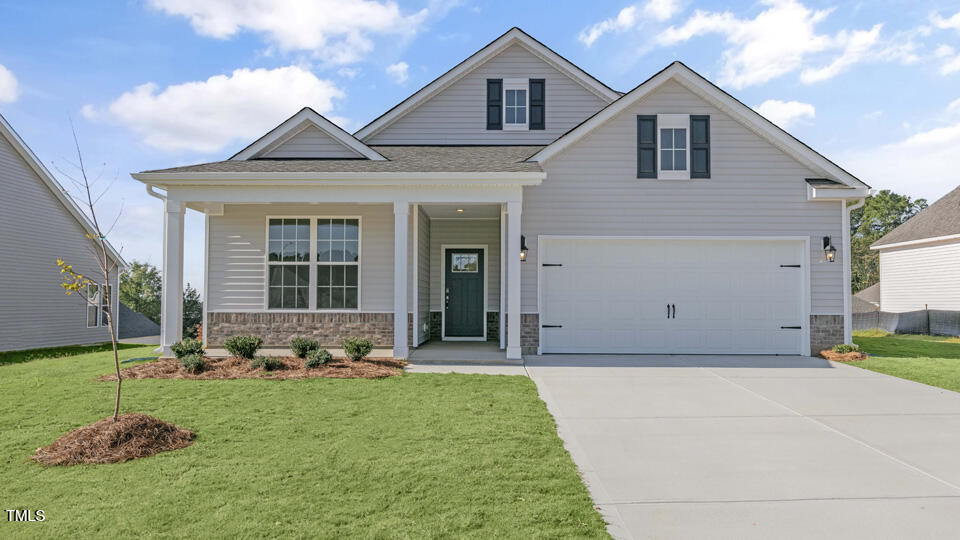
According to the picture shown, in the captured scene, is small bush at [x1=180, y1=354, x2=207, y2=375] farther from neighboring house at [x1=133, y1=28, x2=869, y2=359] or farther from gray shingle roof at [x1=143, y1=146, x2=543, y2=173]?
gray shingle roof at [x1=143, y1=146, x2=543, y2=173]

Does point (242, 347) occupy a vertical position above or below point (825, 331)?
below

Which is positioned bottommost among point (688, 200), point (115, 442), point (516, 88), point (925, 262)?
point (115, 442)

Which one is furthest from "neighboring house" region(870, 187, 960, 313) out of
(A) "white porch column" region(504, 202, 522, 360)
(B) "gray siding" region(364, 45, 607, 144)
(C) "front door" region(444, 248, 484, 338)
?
(A) "white porch column" region(504, 202, 522, 360)

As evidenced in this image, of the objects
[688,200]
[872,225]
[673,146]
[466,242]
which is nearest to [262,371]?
[466,242]

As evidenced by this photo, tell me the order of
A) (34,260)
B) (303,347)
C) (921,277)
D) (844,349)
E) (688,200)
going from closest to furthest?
(303,347), (844,349), (688,200), (34,260), (921,277)

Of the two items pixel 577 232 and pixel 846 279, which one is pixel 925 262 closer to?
pixel 846 279

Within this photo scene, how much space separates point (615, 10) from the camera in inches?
420

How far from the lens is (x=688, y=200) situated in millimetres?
12086

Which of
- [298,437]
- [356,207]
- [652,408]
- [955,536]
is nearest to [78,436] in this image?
[298,437]

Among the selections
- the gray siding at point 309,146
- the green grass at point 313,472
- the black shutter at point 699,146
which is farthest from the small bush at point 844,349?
the gray siding at point 309,146

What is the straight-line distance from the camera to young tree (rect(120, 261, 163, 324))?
34.6 metres

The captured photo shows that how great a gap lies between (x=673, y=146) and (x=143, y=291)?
35867 mm

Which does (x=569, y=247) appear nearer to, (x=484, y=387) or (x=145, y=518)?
(x=484, y=387)

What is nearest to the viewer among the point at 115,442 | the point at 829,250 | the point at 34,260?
the point at 115,442
